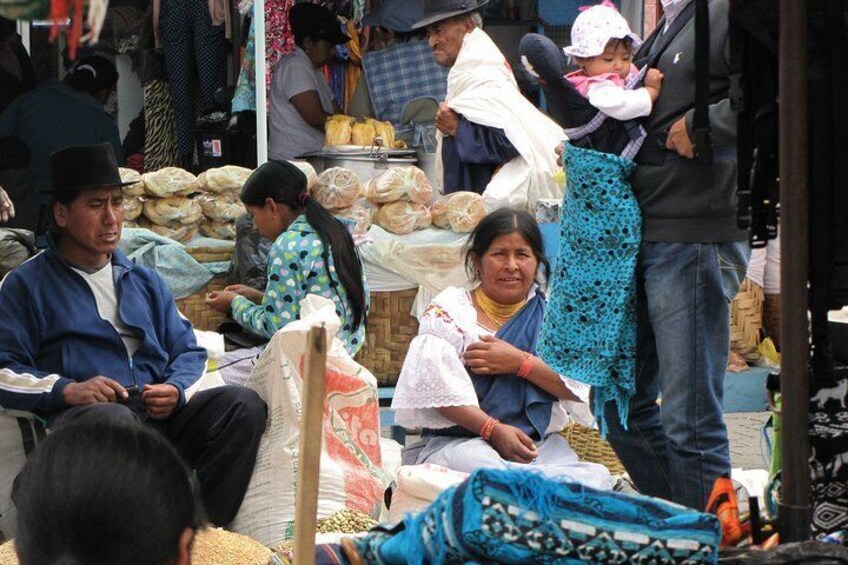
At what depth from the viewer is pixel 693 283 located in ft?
11.7

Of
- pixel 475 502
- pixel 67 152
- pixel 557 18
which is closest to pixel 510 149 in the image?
pixel 557 18

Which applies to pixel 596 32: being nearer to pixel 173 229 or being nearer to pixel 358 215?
pixel 358 215

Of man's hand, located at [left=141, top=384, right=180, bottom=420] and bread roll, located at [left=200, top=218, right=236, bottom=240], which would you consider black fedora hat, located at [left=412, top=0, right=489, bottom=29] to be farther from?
man's hand, located at [left=141, top=384, right=180, bottom=420]

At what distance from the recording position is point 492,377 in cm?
451

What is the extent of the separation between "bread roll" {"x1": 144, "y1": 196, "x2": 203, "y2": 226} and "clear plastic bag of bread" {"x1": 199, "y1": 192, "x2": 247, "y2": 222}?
9cm

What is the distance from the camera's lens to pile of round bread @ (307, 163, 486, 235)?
629 cm

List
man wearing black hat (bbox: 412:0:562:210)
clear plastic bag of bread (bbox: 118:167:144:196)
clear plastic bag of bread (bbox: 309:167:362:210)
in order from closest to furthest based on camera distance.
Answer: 1. clear plastic bag of bread (bbox: 118:167:144:196)
2. clear plastic bag of bread (bbox: 309:167:362:210)
3. man wearing black hat (bbox: 412:0:562:210)

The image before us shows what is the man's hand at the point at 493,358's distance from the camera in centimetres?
442

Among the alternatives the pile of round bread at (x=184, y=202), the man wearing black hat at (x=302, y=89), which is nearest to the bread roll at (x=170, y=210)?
the pile of round bread at (x=184, y=202)

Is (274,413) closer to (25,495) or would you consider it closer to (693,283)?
(693,283)

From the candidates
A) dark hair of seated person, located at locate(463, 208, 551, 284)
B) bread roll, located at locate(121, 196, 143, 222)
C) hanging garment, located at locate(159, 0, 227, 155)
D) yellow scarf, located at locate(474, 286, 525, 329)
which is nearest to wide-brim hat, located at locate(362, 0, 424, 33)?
hanging garment, located at locate(159, 0, 227, 155)

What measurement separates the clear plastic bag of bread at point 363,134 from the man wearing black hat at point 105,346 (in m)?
3.08

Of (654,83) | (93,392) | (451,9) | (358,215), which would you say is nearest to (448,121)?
→ (451,9)

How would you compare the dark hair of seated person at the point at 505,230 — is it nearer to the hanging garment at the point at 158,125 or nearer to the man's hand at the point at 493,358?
the man's hand at the point at 493,358
